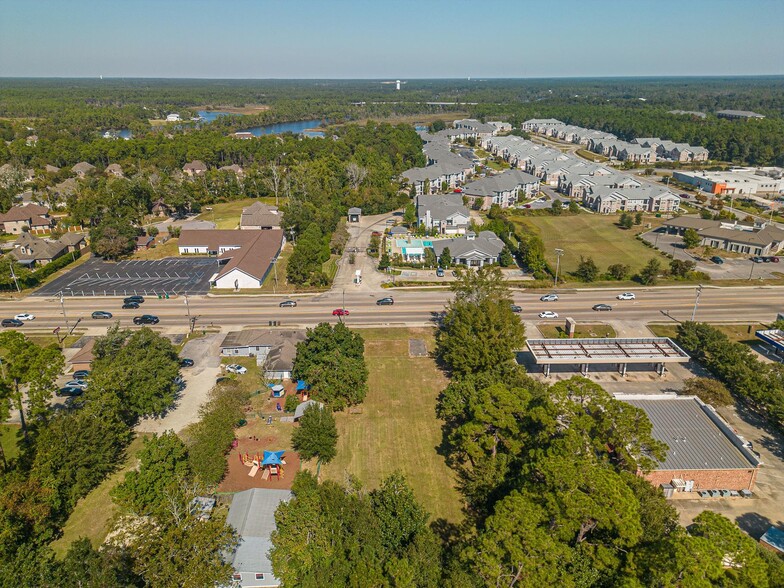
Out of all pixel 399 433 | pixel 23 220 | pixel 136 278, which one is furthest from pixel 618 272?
pixel 23 220

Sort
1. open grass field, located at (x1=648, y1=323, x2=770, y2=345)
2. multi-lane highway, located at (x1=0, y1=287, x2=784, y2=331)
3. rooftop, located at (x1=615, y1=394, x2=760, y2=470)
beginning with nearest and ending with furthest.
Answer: rooftop, located at (x1=615, y1=394, x2=760, y2=470), open grass field, located at (x1=648, y1=323, x2=770, y2=345), multi-lane highway, located at (x1=0, y1=287, x2=784, y2=331)

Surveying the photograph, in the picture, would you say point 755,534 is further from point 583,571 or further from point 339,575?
point 339,575

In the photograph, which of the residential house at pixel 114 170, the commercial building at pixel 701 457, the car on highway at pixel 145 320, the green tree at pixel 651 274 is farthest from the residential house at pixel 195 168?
the commercial building at pixel 701 457

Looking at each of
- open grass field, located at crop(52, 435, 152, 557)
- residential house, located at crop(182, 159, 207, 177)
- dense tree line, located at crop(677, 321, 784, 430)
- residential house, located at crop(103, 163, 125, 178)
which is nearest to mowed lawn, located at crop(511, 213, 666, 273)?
dense tree line, located at crop(677, 321, 784, 430)

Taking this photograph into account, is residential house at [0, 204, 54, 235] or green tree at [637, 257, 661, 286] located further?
residential house at [0, 204, 54, 235]

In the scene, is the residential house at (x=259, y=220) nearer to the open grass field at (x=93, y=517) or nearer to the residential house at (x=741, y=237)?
the open grass field at (x=93, y=517)

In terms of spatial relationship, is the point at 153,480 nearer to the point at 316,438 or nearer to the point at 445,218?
the point at 316,438

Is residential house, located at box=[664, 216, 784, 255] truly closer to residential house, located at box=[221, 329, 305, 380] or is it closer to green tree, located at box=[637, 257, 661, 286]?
green tree, located at box=[637, 257, 661, 286]
